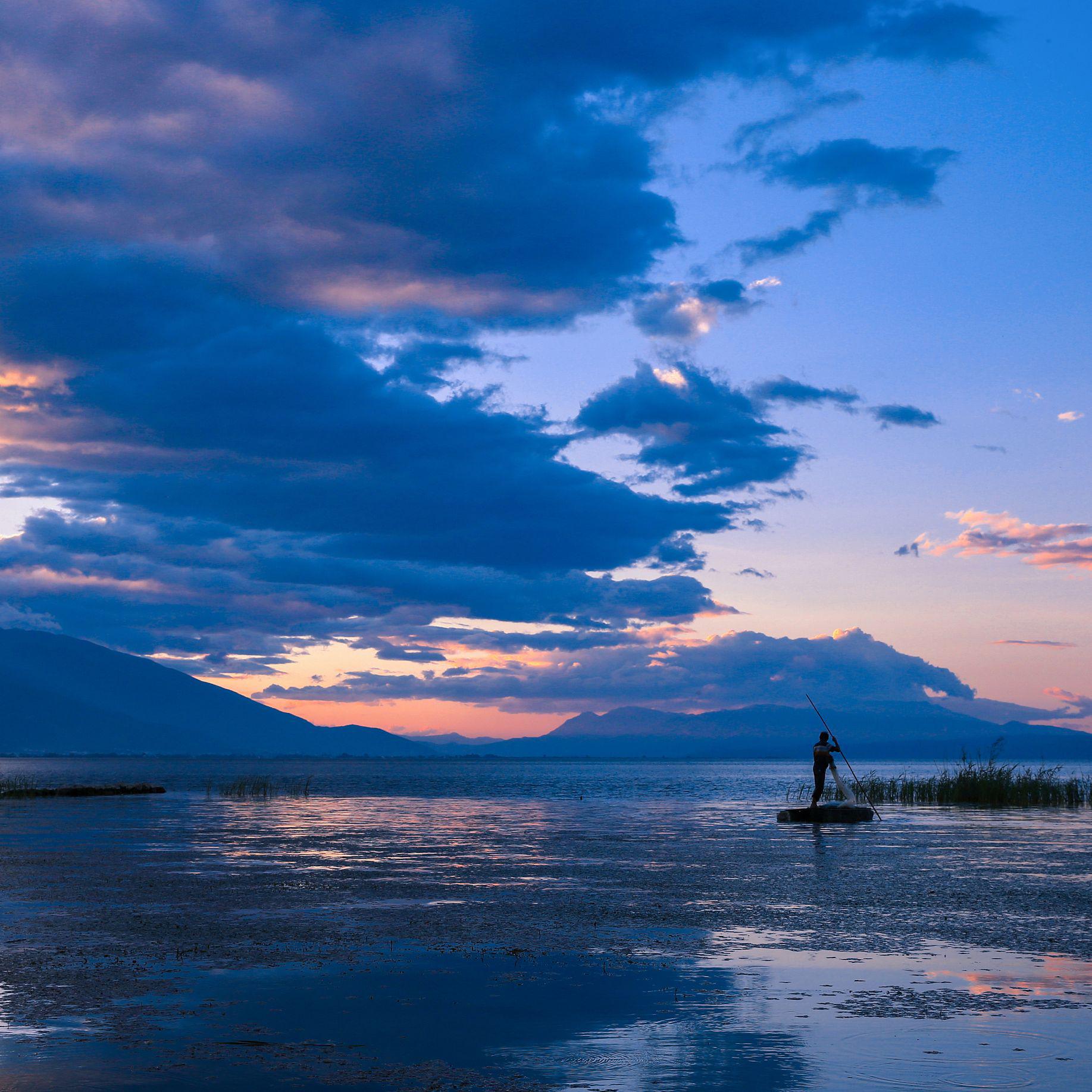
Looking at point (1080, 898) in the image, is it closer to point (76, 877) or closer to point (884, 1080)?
point (884, 1080)

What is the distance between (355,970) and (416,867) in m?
12.9

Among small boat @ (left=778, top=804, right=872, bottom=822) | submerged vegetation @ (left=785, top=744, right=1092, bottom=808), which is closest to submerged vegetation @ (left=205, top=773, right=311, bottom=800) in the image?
submerged vegetation @ (left=785, top=744, right=1092, bottom=808)

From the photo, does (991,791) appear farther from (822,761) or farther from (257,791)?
(257,791)

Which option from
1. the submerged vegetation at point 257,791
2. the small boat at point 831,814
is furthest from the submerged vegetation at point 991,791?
the submerged vegetation at point 257,791

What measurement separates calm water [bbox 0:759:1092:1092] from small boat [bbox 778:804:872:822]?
10.5 meters

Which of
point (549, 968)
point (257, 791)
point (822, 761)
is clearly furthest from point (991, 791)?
point (549, 968)

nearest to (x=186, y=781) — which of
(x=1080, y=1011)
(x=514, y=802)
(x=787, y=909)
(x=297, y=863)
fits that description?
(x=514, y=802)

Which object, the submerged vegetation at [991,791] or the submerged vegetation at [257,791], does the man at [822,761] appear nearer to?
the submerged vegetation at [991,791]

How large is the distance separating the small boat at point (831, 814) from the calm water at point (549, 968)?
10.5 meters

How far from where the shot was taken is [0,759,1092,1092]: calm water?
30.4 ft

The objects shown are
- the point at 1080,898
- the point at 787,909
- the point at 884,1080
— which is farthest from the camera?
the point at 1080,898

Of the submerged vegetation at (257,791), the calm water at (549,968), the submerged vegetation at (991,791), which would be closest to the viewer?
the calm water at (549,968)

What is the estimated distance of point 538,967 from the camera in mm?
13641

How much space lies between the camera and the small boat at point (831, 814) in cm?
4169
